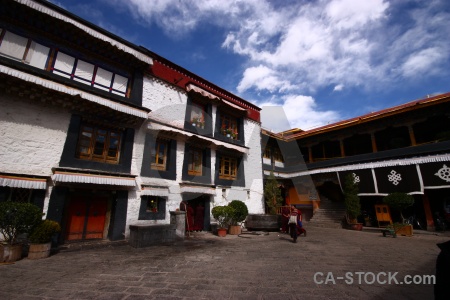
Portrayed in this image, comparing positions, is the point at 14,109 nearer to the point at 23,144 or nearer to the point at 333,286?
the point at 23,144

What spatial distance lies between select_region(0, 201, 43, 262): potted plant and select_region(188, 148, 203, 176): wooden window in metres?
6.81

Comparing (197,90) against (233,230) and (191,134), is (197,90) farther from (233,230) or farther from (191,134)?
(233,230)

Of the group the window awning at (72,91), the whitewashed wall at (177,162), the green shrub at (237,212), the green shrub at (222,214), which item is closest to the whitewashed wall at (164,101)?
the whitewashed wall at (177,162)

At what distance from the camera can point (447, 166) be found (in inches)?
→ 471

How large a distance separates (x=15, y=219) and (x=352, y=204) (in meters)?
16.7

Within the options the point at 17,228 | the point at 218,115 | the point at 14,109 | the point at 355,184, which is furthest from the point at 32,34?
the point at 355,184

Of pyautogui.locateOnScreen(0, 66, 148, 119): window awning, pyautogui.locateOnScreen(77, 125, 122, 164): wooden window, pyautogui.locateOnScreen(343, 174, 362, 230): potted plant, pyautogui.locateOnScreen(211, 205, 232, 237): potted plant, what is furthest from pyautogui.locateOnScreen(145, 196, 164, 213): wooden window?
pyautogui.locateOnScreen(343, 174, 362, 230): potted plant

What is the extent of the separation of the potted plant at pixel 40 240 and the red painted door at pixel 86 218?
1768 millimetres

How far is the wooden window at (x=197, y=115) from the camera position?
12375mm

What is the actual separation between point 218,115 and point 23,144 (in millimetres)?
9354

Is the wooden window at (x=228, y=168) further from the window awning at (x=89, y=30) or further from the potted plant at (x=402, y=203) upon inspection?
the potted plant at (x=402, y=203)

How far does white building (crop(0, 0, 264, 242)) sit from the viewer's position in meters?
7.24

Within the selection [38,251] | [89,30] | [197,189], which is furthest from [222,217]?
[89,30]

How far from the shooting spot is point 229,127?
48.3 ft
